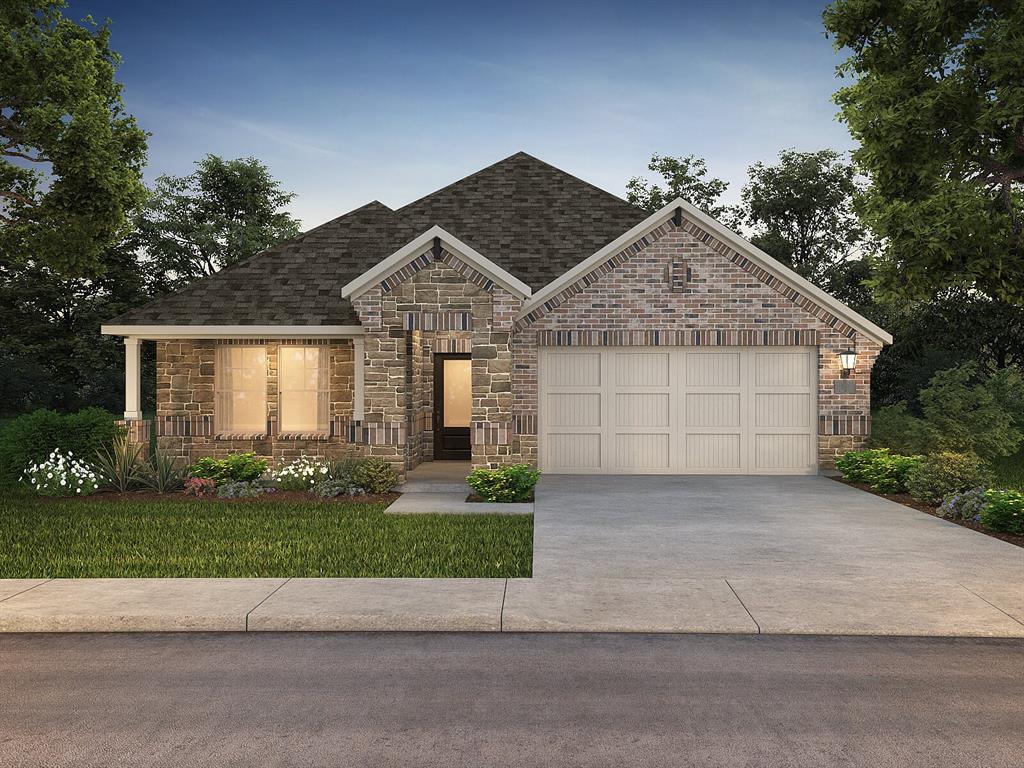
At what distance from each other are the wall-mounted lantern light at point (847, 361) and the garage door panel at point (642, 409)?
11.8ft

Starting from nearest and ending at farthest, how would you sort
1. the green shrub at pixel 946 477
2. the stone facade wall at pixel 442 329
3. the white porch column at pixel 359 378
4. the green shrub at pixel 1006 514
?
the green shrub at pixel 1006 514, the green shrub at pixel 946 477, the stone facade wall at pixel 442 329, the white porch column at pixel 359 378

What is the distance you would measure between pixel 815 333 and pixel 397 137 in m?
18.7

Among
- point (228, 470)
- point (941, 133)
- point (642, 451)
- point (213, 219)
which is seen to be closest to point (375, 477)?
point (228, 470)

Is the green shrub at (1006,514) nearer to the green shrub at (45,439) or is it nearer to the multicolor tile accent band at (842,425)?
the multicolor tile accent band at (842,425)

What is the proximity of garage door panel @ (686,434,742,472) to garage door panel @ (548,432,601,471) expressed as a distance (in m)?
1.92

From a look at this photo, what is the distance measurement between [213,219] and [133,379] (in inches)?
965

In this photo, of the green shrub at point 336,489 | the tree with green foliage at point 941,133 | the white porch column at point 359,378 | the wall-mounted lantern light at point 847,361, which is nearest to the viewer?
the tree with green foliage at point 941,133

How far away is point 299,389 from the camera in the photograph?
1677cm

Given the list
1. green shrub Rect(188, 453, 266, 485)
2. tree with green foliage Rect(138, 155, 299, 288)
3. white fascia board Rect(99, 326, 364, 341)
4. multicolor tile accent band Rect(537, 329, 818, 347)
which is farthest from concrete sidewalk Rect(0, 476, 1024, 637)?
tree with green foliage Rect(138, 155, 299, 288)

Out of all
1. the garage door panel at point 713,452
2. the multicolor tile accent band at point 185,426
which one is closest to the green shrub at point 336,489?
the multicolor tile accent band at point 185,426

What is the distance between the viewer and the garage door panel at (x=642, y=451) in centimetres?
1670

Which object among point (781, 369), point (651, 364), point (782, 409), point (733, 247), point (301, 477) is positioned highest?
point (733, 247)

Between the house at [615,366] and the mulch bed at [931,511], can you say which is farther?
the house at [615,366]

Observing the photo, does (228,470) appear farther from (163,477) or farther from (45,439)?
(45,439)
